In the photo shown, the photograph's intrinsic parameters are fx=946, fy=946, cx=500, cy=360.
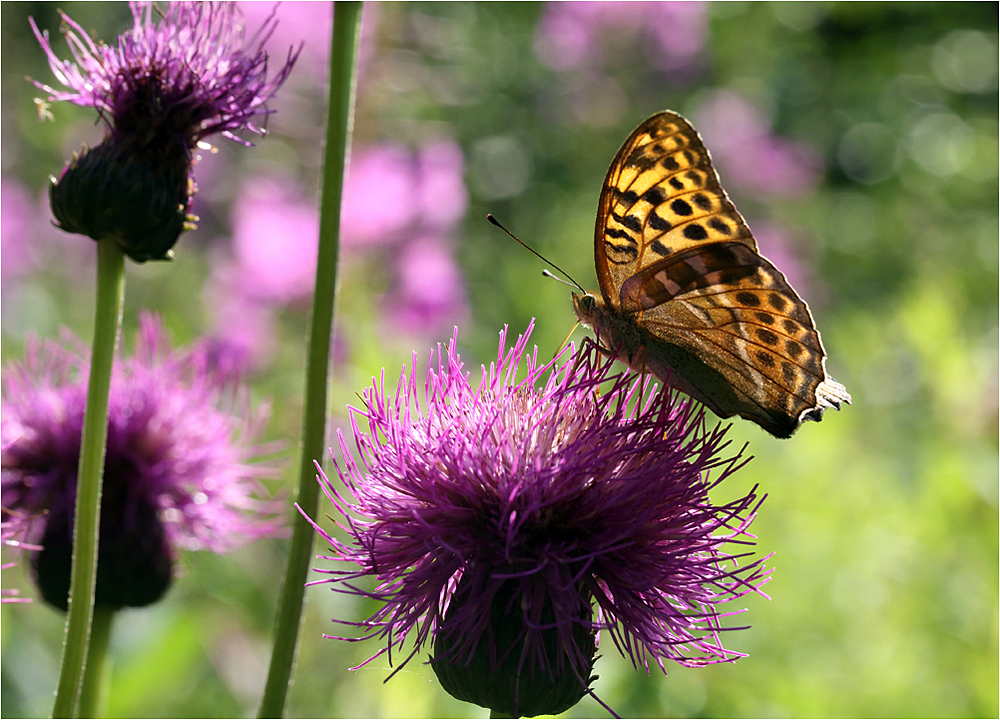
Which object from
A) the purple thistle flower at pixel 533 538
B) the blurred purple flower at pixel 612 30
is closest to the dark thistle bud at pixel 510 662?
the purple thistle flower at pixel 533 538

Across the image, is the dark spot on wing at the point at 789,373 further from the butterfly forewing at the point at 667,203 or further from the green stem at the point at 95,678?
the green stem at the point at 95,678

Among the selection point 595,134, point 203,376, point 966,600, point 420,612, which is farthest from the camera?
point 595,134

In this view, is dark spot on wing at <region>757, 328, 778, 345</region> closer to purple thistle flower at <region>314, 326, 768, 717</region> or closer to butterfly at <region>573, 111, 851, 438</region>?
butterfly at <region>573, 111, 851, 438</region>

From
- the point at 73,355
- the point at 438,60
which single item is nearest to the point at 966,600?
the point at 73,355

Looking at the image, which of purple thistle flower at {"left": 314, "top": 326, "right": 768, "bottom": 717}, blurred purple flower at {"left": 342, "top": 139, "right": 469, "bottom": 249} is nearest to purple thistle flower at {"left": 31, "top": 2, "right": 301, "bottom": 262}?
purple thistle flower at {"left": 314, "top": 326, "right": 768, "bottom": 717}

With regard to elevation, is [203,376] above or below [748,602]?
above

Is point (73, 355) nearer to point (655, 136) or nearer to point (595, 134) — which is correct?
point (655, 136)

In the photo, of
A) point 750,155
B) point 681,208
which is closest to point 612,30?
point 750,155
